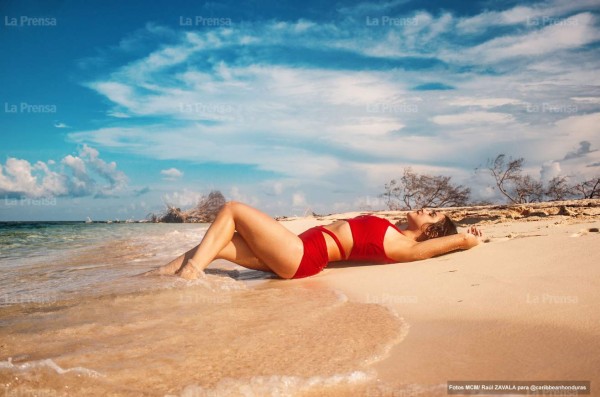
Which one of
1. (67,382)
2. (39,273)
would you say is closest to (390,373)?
(67,382)

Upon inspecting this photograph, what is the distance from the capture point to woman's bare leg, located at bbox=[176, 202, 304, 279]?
3678mm

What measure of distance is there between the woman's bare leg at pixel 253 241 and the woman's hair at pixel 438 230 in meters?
1.49

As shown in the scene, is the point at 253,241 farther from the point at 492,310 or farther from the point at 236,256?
the point at 492,310

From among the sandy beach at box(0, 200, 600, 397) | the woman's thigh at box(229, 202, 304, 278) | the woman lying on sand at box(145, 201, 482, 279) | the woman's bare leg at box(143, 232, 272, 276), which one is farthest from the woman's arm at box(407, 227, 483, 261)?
the woman's bare leg at box(143, 232, 272, 276)

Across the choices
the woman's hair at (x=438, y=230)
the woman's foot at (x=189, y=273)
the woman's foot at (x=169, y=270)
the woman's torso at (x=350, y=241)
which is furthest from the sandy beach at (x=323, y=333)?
the woman's hair at (x=438, y=230)

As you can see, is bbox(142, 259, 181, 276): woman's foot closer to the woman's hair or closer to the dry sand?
the dry sand

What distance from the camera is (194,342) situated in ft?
6.27

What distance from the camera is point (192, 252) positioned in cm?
393

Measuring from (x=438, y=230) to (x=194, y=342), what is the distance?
10.4ft

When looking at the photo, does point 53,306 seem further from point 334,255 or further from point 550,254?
point 550,254

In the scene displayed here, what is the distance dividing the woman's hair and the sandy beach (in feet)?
2.57

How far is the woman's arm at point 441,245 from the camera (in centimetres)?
398

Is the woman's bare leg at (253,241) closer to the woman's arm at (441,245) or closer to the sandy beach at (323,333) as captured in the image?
the sandy beach at (323,333)

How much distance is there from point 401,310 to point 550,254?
1.71 meters
